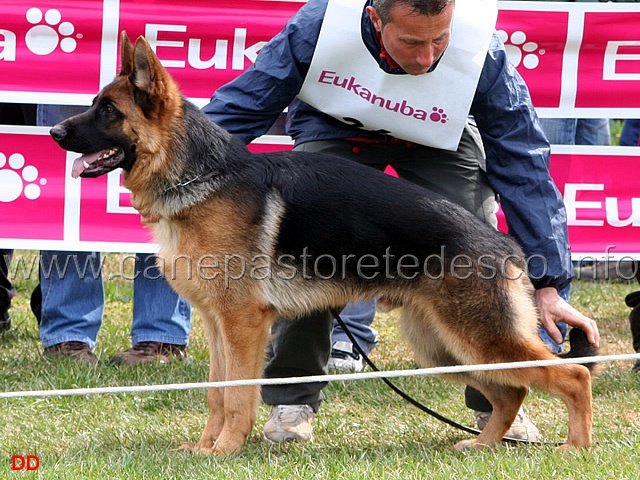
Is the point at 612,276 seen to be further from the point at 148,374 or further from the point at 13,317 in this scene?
the point at 13,317

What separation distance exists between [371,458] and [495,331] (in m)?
0.68

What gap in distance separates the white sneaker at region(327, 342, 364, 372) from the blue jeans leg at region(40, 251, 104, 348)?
1.31 meters

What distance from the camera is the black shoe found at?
5383 millimetres

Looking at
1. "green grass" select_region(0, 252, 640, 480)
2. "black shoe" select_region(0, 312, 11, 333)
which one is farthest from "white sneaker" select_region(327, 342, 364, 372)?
"black shoe" select_region(0, 312, 11, 333)

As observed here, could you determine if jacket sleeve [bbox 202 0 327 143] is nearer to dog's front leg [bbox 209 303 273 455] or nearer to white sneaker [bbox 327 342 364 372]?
dog's front leg [bbox 209 303 273 455]

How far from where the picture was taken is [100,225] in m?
4.98

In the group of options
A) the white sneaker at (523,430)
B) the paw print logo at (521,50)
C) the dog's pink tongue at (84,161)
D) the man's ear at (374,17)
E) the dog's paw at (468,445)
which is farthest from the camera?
the paw print logo at (521,50)

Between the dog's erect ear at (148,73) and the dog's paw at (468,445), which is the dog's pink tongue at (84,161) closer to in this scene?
the dog's erect ear at (148,73)

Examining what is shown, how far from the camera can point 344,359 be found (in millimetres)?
4934

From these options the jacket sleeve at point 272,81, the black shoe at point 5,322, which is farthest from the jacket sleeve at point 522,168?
the black shoe at point 5,322

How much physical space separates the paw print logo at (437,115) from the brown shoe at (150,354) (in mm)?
2037

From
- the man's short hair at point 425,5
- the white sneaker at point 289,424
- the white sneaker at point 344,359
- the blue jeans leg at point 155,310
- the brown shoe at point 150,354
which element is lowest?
the brown shoe at point 150,354

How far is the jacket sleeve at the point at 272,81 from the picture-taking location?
3.59m

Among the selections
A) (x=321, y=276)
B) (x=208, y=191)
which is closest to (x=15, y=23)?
(x=208, y=191)
